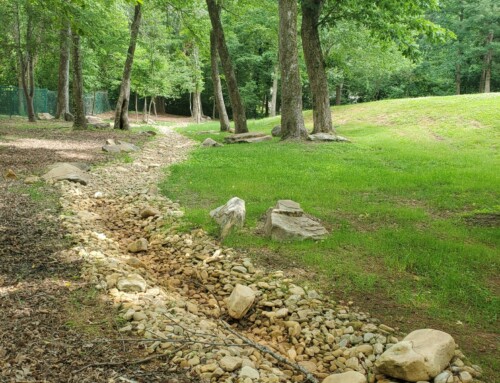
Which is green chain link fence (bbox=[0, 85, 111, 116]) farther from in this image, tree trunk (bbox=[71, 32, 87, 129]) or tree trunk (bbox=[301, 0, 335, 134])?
tree trunk (bbox=[301, 0, 335, 134])

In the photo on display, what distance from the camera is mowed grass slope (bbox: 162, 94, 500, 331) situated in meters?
4.75

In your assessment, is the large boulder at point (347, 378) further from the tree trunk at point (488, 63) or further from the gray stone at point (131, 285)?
the tree trunk at point (488, 63)

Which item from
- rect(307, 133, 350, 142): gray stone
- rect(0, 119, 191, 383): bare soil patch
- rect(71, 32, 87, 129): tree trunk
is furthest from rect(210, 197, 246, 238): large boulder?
rect(71, 32, 87, 129): tree trunk

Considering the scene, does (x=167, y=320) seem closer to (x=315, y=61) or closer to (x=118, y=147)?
(x=118, y=147)

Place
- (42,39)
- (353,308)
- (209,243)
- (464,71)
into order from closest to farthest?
1. (353,308)
2. (209,243)
3. (42,39)
4. (464,71)

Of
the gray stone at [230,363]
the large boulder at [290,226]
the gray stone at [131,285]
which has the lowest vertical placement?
the gray stone at [230,363]

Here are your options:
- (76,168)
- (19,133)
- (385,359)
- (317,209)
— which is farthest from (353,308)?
(19,133)

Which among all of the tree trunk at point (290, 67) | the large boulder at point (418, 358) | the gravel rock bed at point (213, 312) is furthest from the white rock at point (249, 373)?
the tree trunk at point (290, 67)

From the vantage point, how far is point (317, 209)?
710 centimetres

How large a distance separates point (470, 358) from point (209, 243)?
347 centimetres

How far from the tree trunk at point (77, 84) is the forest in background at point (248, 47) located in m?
0.52

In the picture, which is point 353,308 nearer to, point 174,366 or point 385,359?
point 385,359

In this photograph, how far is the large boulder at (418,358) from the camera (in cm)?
326

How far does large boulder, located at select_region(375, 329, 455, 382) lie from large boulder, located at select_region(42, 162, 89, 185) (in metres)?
7.14
